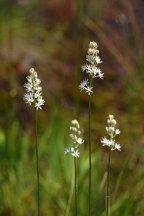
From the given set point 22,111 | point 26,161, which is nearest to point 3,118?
point 22,111

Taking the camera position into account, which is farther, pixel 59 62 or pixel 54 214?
pixel 59 62

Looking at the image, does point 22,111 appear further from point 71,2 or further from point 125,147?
point 71,2

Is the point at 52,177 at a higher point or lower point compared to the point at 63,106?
lower

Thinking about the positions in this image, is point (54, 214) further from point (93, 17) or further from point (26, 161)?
point (93, 17)

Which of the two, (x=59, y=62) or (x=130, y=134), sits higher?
(x=59, y=62)

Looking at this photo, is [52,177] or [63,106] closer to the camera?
[52,177]

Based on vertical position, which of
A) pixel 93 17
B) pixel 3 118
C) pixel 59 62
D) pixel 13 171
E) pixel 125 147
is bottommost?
pixel 13 171

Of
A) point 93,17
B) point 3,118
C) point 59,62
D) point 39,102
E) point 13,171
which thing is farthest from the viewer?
point 93,17

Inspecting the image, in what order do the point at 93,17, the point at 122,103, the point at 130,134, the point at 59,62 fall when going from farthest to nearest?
the point at 93,17 → the point at 59,62 → the point at 122,103 → the point at 130,134
